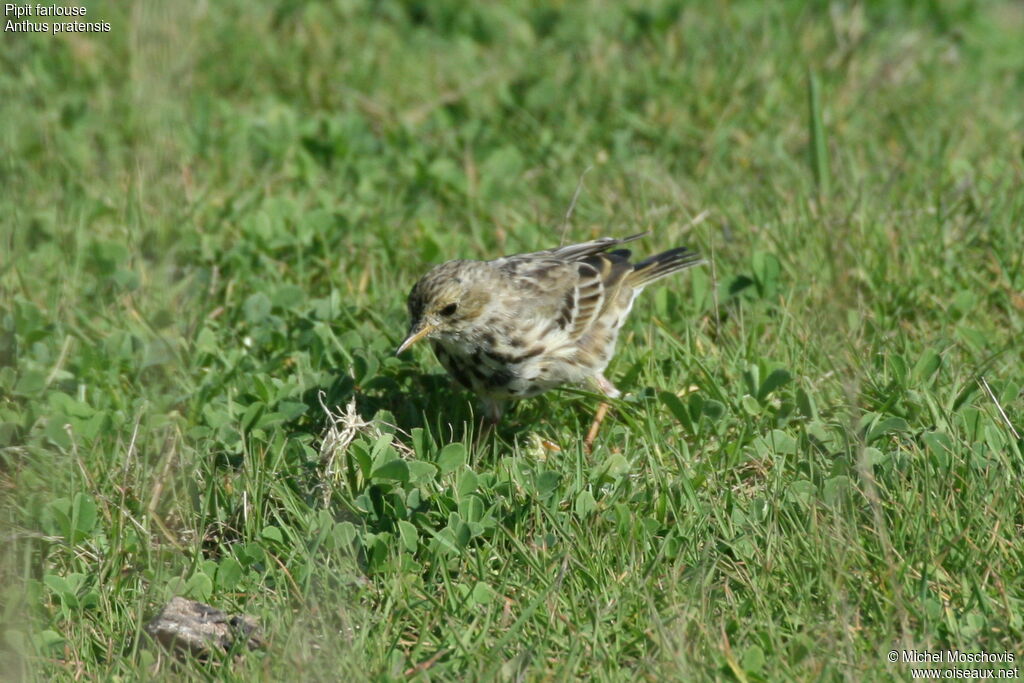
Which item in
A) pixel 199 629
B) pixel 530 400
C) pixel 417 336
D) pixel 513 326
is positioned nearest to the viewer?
pixel 199 629

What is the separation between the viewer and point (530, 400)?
554 cm

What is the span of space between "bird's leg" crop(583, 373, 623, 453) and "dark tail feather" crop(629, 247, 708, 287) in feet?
2.19

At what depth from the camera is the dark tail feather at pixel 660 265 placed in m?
5.86

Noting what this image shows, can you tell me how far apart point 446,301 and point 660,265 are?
134 centimetres

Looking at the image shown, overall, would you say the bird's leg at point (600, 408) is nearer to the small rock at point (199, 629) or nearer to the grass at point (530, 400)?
the grass at point (530, 400)

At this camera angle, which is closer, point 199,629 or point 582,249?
point 199,629

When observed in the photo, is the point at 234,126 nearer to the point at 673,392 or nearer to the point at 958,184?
the point at 673,392

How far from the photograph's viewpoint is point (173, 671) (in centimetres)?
385

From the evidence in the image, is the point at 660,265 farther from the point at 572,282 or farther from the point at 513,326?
the point at 513,326

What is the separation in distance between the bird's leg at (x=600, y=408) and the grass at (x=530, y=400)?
0.31 feet

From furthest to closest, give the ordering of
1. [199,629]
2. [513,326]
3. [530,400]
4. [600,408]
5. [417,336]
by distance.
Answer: [530,400]
[513,326]
[600,408]
[417,336]
[199,629]

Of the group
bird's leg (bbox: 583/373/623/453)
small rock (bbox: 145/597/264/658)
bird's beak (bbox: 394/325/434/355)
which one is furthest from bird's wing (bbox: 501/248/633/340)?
small rock (bbox: 145/597/264/658)

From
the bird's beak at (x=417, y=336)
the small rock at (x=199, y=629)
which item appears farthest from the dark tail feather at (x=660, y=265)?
the small rock at (x=199, y=629)

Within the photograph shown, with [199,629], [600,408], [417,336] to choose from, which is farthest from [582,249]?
[199,629]
